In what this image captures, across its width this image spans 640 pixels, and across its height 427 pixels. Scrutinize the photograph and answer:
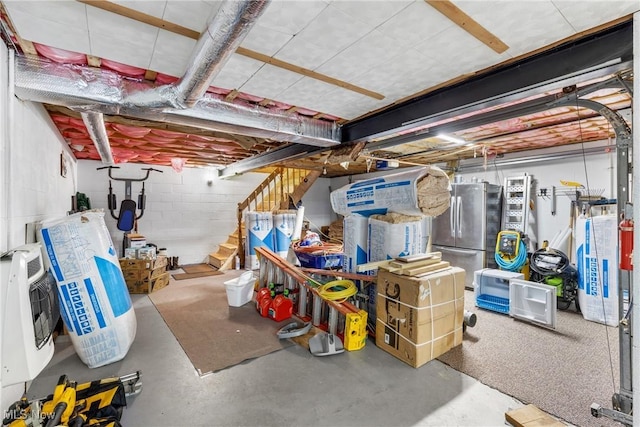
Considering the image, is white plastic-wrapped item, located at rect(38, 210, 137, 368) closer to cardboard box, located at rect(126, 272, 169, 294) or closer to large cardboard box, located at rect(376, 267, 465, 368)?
cardboard box, located at rect(126, 272, 169, 294)

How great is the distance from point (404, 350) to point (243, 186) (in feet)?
21.1

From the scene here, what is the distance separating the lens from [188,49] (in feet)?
6.09

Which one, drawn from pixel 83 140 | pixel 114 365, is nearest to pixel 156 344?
pixel 114 365

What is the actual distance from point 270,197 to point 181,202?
2.17 meters

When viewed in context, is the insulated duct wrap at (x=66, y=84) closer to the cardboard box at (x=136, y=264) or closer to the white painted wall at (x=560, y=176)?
the cardboard box at (x=136, y=264)

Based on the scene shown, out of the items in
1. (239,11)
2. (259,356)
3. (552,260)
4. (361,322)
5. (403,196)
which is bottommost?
(259,356)

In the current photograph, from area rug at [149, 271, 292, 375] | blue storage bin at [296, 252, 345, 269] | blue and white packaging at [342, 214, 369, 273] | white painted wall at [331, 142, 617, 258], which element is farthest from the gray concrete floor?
white painted wall at [331, 142, 617, 258]

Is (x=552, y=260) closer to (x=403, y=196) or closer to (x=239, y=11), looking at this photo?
(x=403, y=196)

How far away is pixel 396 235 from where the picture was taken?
311 centimetres

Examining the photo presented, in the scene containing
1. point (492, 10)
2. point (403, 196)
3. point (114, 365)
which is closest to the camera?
point (492, 10)

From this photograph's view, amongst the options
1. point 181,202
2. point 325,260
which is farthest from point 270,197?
point 325,260

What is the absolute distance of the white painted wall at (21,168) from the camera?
1.71 meters

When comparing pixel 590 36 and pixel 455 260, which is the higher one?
pixel 590 36

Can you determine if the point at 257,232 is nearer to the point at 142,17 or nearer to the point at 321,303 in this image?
the point at 321,303
